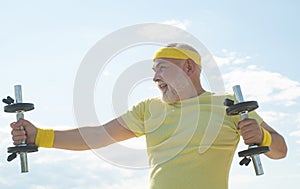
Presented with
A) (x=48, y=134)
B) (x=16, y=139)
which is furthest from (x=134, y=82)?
(x=16, y=139)

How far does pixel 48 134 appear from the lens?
16.0 feet

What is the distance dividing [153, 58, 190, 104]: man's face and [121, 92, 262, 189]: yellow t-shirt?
0.10 metres

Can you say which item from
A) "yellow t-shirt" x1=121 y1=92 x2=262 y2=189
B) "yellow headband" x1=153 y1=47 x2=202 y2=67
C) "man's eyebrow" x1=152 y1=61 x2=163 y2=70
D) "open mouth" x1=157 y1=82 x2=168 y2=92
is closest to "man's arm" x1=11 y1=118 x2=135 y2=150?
"yellow t-shirt" x1=121 y1=92 x2=262 y2=189

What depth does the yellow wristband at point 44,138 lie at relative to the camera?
4.77 metres

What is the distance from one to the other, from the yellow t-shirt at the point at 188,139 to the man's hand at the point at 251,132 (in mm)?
566

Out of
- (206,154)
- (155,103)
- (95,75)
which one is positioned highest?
(95,75)

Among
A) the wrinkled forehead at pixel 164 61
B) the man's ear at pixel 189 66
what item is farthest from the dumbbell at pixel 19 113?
→ the man's ear at pixel 189 66

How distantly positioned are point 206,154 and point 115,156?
1.04 metres

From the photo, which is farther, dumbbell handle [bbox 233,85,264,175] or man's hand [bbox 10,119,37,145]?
man's hand [bbox 10,119,37,145]

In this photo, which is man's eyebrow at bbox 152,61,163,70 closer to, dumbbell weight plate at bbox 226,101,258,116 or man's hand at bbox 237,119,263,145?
dumbbell weight plate at bbox 226,101,258,116

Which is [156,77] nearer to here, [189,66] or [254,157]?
[189,66]

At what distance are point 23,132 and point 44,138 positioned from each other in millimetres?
265

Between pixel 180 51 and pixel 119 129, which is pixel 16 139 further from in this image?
pixel 180 51

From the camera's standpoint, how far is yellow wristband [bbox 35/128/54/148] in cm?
477
